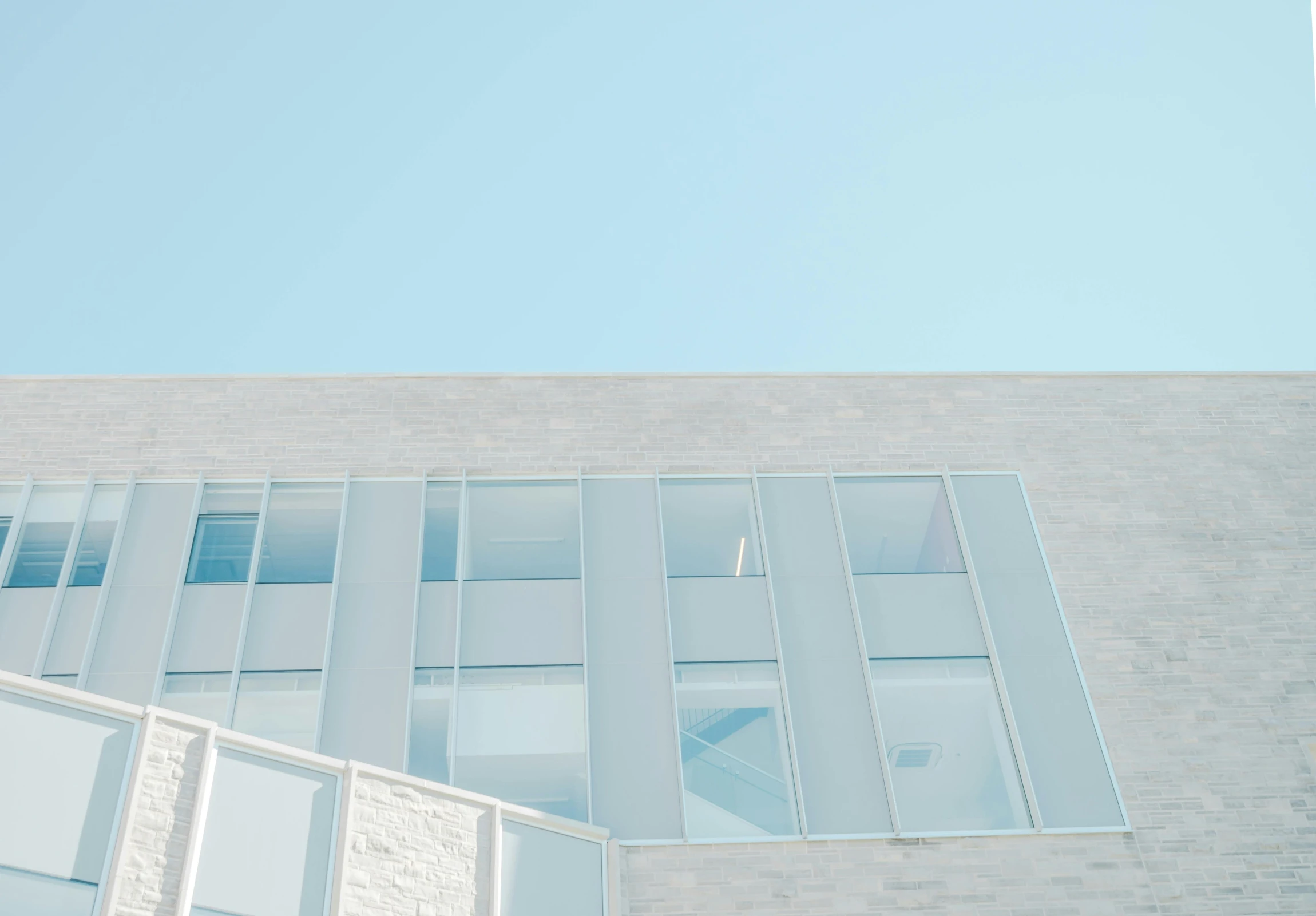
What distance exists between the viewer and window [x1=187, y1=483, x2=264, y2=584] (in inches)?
673

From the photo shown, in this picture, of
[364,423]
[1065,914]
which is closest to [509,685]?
[364,423]

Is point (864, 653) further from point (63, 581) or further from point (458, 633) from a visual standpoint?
point (63, 581)

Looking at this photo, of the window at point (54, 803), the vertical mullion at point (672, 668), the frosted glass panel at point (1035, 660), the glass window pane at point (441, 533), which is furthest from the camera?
the glass window pane at point (441, 533)

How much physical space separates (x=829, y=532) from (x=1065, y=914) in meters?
6.11

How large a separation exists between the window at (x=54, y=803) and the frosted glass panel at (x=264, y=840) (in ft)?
3.40

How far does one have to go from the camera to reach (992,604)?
17484mm

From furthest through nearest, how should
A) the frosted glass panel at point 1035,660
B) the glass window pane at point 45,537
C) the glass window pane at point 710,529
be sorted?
the glass window pane at point 710,529 < the glass window pane at point 45,537 < the frosted glass panel at point 1035,660

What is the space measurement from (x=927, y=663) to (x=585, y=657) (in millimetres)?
4851

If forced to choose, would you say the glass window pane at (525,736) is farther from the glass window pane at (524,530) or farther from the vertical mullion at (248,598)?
the vertical mullion at (248,598)

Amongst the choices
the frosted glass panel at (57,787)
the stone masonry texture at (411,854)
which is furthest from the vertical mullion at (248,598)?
the frosted glass panel at (57,787)

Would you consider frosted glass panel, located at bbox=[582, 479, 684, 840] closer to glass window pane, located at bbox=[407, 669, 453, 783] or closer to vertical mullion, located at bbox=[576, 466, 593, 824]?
vertical mullion, located at bbox=[576, 466, 593, 824]

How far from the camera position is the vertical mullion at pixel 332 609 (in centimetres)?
1564

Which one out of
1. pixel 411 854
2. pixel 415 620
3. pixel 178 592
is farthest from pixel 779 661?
pixel 178 592

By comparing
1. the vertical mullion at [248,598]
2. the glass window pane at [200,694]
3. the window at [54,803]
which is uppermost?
the vertical mullion at [248,598]
